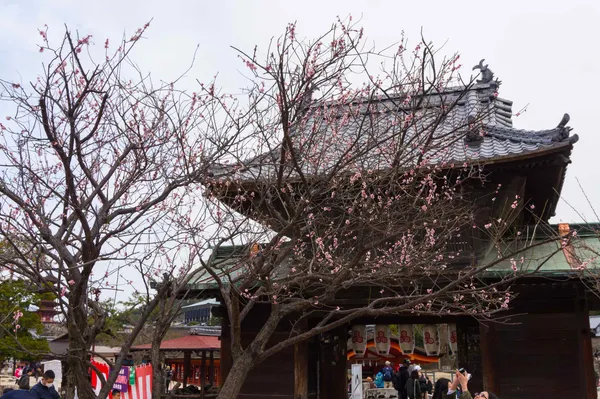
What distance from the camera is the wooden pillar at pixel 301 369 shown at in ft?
35.7

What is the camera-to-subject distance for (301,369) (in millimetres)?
10977

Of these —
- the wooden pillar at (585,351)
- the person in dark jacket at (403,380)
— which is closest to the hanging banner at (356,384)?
the person in dark jacket at (403,380)

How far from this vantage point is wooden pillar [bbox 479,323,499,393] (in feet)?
32.6

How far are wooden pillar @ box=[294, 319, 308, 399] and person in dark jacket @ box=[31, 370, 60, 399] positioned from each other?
4.69 metres

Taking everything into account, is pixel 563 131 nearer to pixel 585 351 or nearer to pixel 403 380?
pixel 585 351

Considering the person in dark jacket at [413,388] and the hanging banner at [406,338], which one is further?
the hanging banner at [406,338]

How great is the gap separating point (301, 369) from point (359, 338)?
3354 mm

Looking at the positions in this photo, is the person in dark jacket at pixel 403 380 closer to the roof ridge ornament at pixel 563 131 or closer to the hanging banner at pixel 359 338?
the hanging banner at pixel 359 338

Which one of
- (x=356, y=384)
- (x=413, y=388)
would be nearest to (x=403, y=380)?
(x=413, y=388)

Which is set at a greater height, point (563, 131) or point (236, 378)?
point (563, 131)

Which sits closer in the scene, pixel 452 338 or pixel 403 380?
pixel 452 338

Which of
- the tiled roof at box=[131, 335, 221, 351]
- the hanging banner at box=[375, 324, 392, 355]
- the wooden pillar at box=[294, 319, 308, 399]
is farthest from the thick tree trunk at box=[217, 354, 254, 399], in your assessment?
the tiled roof at box=[131, 335, 221, 351]

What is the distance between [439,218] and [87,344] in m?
5.25

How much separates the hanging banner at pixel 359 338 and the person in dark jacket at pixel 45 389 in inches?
313
